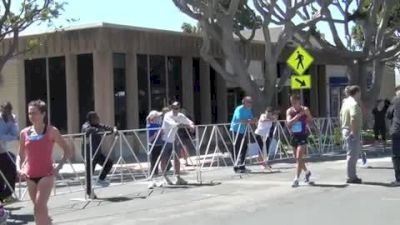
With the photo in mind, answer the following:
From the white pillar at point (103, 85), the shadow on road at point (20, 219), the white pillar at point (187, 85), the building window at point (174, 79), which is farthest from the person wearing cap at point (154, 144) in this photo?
the white pillar at point (187, 85)

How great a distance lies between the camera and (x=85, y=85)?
23.8 metres

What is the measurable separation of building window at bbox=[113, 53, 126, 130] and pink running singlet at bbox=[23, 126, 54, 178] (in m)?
15.9

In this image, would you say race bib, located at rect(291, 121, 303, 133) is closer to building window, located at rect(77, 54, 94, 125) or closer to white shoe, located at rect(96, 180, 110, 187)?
white shoe, located at rect(96, 180, 110, 187)

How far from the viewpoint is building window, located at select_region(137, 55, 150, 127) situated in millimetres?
24922

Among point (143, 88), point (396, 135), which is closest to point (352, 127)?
point (396, 135)

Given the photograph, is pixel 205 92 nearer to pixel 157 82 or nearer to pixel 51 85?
pixel 157 82

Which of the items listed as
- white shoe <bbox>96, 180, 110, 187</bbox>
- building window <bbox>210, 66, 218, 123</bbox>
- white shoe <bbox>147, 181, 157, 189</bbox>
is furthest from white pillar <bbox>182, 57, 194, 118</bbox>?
white shoe <bbox>96, 180, 110, 187</bbox>

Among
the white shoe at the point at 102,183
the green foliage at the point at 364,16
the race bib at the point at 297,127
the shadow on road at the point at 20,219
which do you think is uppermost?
the green foliage at the point at 364,16

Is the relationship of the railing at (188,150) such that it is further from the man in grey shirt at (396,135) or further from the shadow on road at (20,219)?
the man in grey shirt at (396,135)

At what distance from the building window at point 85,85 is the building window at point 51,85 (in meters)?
0.72

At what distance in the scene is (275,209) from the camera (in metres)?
10.3

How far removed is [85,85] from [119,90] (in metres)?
1.19

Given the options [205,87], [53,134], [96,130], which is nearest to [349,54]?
[205,87]

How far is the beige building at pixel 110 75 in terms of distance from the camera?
74.9 ft
